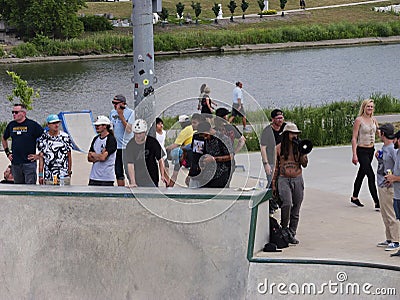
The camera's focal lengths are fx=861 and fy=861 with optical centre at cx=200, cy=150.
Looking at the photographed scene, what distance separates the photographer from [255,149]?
59.3 ft

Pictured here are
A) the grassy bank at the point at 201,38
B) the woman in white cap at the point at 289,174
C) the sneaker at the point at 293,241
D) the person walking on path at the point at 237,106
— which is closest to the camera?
the sneaker at the point at 293,241

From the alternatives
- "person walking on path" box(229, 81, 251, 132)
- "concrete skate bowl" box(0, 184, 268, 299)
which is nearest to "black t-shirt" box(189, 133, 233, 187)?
"concrete skate bowl" box(0, 184, 268, 299)

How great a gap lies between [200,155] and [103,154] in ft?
4.74

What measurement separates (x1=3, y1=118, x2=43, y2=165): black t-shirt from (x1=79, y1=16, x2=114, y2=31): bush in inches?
2520

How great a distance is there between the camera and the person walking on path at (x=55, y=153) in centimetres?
1138

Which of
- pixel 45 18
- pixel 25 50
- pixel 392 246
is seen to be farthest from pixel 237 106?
pixel 45 18

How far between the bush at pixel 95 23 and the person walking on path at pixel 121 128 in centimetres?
6395

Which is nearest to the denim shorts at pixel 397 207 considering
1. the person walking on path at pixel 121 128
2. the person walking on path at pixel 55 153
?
the person walking on path at pixel 121 128

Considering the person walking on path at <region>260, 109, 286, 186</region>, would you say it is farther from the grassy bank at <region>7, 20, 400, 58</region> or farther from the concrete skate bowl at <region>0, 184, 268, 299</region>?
the grassy bank at <region>7, 20, 400, 58</region>

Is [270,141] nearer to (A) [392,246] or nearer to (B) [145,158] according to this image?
(B) [145,158]

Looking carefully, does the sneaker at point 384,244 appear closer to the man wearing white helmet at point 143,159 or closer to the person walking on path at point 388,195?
the person walking on path at point 388,195

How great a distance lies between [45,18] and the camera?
72.4 m

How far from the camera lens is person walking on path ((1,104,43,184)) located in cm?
1195

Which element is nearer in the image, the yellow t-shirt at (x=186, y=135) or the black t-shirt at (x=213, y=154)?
the black t-shirt at (x=213, y=154)
